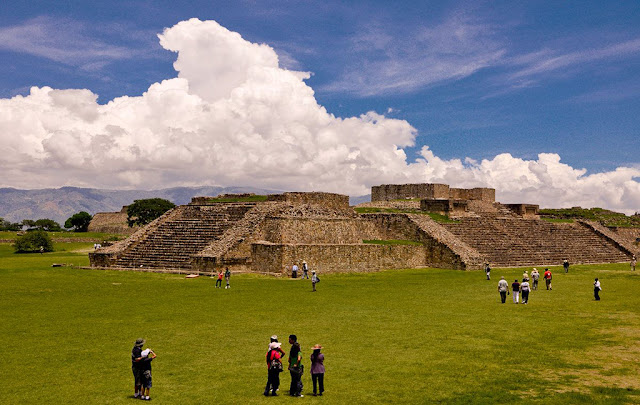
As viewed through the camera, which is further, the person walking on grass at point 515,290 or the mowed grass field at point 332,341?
the person walking on grass at point 515,290

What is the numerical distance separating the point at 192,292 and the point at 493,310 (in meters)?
13.3

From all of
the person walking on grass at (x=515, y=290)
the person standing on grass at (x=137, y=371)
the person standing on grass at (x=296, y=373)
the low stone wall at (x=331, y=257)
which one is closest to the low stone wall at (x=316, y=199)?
the low stone wall at (x=331, y=257)

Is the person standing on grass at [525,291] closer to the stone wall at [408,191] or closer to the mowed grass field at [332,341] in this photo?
the mowed grass field at [332,341]

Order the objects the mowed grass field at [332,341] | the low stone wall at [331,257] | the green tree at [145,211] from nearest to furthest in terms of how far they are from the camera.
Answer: the mowed grass field at [332,341] < the low stone wall at [331,257] < the green tree at [145,211]

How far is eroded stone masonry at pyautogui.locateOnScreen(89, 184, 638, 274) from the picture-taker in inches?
1325

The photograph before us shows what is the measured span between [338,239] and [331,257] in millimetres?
3787

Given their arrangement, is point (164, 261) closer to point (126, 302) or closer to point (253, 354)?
point (126, 302)

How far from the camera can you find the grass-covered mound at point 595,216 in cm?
5987

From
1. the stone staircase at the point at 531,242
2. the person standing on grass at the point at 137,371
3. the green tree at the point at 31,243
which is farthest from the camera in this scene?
the green tree at the point at 31,243

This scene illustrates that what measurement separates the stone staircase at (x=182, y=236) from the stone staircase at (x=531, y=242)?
19.1 metres

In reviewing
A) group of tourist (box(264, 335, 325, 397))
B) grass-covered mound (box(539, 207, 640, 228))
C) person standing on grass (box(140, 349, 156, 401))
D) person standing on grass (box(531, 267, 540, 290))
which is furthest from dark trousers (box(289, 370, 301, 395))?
grass-covered mound (box(539, 207, 640, 228))

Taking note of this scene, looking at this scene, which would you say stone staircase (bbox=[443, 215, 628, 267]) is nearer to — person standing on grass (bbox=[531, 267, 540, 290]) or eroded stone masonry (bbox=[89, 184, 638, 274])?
eroded stone masonry (bbox=[89, 184, 638, 274])

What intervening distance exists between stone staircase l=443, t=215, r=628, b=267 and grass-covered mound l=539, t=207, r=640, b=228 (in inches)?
380

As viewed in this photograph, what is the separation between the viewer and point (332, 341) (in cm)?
1474
